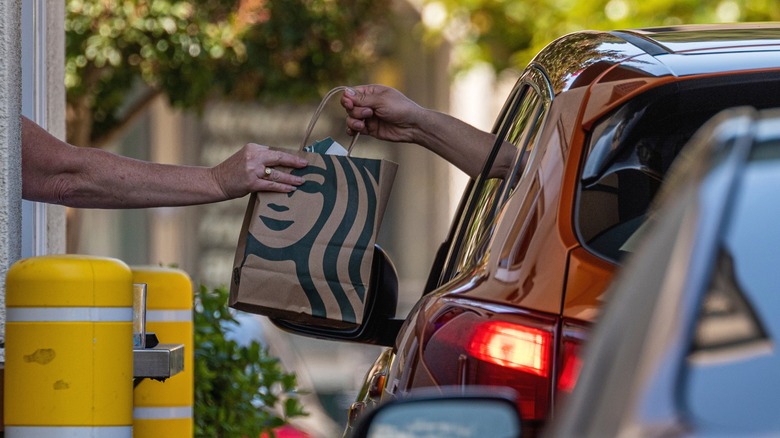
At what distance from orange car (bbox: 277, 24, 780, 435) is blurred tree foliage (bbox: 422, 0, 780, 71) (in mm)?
5862

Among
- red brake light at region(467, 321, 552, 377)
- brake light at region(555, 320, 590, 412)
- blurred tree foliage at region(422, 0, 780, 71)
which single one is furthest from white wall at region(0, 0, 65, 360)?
blurred tree foliage at region(422, 0, 780, 71)

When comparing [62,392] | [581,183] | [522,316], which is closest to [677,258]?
[522,316]

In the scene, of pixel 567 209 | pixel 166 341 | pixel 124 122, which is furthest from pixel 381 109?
pixel 124 122

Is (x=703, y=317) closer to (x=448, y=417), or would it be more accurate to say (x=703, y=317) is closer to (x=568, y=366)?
(x=448, y=417)

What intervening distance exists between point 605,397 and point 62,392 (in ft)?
6.30

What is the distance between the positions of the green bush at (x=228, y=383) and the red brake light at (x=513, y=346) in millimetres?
2843

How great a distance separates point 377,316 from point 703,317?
2440 mm

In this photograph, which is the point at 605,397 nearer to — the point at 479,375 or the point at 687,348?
the point at 687,348

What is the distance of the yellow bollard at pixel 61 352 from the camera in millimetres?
3174

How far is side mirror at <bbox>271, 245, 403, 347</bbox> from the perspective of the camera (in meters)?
3.86

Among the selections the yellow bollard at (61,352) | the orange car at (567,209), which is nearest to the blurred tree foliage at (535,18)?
the orange car at (567,209)

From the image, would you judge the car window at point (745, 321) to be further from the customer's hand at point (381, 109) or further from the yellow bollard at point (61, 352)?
the customer's hand at point (381, 109)

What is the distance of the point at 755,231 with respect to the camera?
159 cm

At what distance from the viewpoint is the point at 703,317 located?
1491 millimetres
